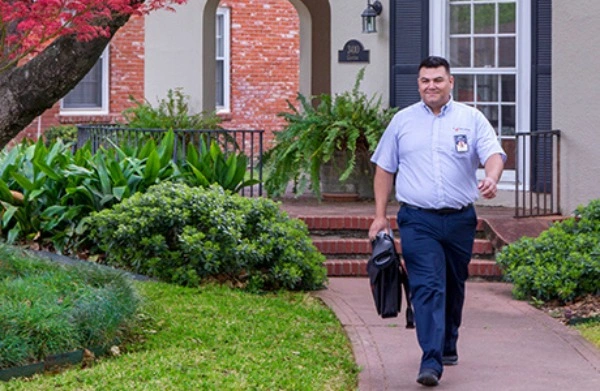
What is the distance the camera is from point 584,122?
1147 cm

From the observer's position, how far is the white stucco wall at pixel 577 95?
11.4 m

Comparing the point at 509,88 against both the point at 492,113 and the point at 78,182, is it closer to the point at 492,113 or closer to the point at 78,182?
the point at 492,113

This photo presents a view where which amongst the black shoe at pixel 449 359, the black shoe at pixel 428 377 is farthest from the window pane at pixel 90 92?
the black shoe at pixel 428 377

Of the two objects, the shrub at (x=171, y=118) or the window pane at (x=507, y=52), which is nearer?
the window pane at (x=507, y=52)

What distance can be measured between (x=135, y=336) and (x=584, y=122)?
217 inches

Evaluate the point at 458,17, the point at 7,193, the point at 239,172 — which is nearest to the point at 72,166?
the point at 7,193

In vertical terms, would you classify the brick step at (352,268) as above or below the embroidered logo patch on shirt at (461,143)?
below

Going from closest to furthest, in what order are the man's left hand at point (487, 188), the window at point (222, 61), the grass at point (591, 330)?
the man's left hand at point (487, 188)
the grass at point (591, 330)
the window at point (222, 61)

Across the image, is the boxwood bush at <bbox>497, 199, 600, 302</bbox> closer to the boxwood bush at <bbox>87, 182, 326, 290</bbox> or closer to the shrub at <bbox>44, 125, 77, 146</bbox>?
the boxwood bush at <bbox>87, 182, 326, 290</bbox>

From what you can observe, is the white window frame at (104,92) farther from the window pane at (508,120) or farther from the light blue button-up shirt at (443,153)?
the light blue button-up shirt at (443,153)

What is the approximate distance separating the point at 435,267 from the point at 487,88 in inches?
252

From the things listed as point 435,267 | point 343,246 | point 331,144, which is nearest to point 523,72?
point 331,144

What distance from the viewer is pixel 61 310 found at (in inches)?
293

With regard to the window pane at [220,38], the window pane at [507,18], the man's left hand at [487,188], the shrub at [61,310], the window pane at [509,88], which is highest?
the window pane at [220,38]
